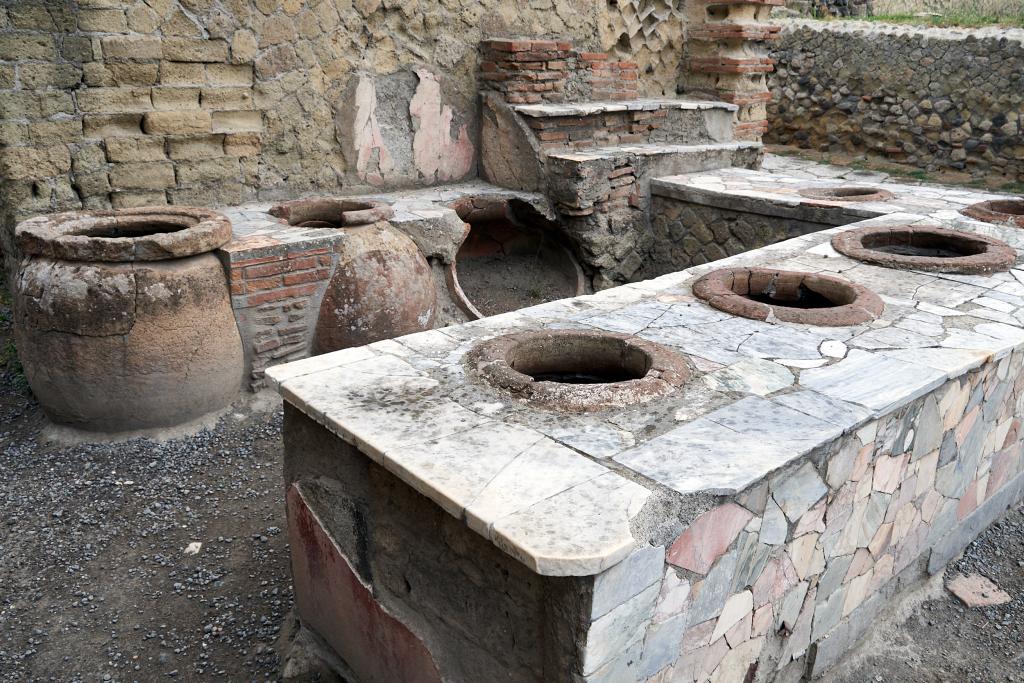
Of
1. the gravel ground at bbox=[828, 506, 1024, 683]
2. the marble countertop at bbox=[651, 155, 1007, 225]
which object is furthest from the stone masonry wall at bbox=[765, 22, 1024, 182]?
the gravel ground at bbox=[828, 506, 1024, 683]

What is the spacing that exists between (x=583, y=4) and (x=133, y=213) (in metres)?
3.91

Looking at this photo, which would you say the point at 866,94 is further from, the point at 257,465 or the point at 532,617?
the point at 532,617

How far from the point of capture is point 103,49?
4.49 metres

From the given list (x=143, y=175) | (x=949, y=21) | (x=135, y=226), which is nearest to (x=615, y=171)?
(x=143, y=175)

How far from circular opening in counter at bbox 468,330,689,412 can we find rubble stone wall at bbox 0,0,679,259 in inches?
116

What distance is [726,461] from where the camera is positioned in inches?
82.0

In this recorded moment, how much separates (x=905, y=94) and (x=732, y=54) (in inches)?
125

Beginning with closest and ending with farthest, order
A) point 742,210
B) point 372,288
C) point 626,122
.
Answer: point 372,288 < point 742,210 < point 626,122

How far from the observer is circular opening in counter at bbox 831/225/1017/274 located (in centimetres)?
392

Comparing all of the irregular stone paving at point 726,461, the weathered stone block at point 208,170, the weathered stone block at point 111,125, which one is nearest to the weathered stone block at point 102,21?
the weathered stone block at point 111,125

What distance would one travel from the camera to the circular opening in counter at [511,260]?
598 centimetres

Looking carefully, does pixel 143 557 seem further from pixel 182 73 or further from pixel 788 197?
pixel 788 197

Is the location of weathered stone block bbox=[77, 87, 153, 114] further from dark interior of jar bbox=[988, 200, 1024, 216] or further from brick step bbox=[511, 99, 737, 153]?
dark interior of jar bbox=[988, 200, 1024, 216]

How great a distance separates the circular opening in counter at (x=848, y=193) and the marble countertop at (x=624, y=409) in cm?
204
